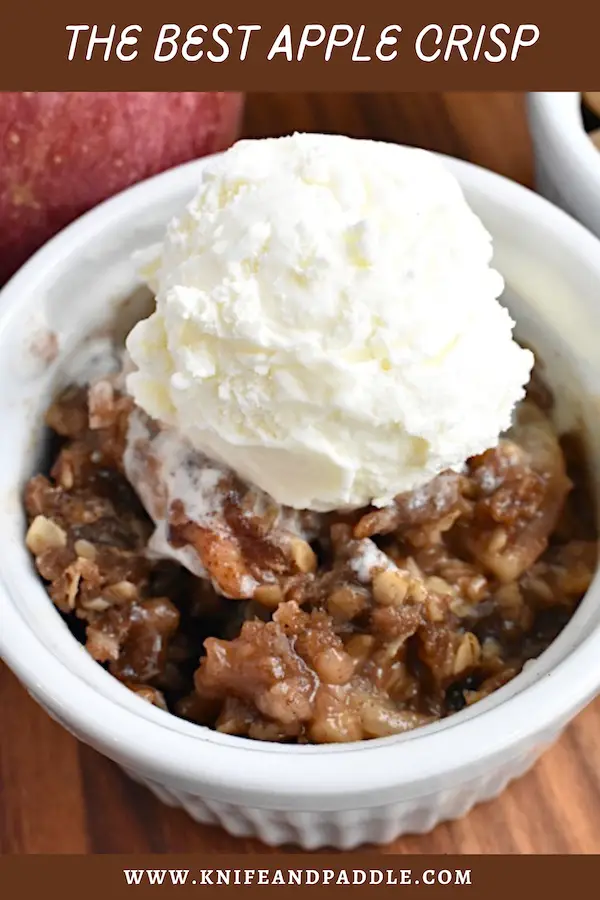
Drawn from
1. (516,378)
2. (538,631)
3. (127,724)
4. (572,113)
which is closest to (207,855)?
(127,724)

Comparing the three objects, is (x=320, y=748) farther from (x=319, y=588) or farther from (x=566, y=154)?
(x=566, y=154)

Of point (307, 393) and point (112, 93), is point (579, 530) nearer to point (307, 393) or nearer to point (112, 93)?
point (307, 393)

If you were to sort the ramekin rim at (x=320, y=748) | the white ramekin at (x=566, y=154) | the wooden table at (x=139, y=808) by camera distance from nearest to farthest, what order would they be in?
1. the ramekin rim at (x=320, y=748)
2. the wooden table at (x=139, y=808)
3. the white ramekin at (x=566, y=154)

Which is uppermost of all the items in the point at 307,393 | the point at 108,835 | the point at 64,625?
the point at 307,393

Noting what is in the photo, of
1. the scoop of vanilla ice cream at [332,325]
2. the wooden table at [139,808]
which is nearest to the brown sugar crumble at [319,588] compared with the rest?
the scoop of vanilla ice cream at [332,325]

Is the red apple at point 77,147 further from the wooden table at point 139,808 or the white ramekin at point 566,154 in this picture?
the wooden table at point 139,808

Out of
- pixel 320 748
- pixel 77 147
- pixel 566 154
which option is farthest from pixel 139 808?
pixel 566 154

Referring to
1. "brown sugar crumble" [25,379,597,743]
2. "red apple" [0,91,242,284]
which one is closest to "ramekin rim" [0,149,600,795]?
"brown sugar crumble" [25,379,597,743]
